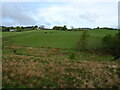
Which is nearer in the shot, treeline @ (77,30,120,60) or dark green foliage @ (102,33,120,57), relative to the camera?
dark green foliage @ (102,33,120,57)

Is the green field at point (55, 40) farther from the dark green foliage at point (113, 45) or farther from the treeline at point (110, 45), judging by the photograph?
the dark green foliage at point (113, 45)

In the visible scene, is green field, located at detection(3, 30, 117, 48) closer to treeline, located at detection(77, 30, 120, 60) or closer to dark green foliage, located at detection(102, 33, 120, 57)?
treeline, located at detection(77, 30, 120, 60)

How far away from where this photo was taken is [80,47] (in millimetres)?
41031

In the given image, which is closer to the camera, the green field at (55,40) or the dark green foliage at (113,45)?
the dark green foliage at (113,45)

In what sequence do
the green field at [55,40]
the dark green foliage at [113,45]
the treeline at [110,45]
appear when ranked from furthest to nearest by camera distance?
the green field at [55,40], the treeline at [110,45], the dark green foliage at [113,45]

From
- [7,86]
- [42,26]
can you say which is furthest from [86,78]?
[42,26]

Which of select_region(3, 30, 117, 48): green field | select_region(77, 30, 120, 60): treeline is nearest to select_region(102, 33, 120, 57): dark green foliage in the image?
select_region(77, 30, 120, 60): treeline

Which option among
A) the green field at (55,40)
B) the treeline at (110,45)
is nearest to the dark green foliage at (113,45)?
the treeline at (110,45)

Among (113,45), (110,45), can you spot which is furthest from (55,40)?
(113,45)

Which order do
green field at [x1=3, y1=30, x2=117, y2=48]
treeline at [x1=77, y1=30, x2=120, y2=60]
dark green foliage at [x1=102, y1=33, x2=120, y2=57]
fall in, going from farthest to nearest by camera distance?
green field at [x1=3, y1=30, x2=117, y2=48]
treeline at [x1=77, y1=30, x2=120, y2=60]
dark green foliage at [x1=102, y1=33, x2=120, y2=57]

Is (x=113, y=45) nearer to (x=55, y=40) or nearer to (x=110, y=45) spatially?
(x=110, y=45)

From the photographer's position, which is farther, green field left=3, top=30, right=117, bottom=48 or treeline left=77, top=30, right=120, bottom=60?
green field left=3, top=30, right=117, bottom=48

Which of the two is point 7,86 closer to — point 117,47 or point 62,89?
point 62,89

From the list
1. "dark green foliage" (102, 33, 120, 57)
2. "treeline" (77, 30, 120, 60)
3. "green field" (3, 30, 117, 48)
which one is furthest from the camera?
"green field" (3, 30, 117, 48)
